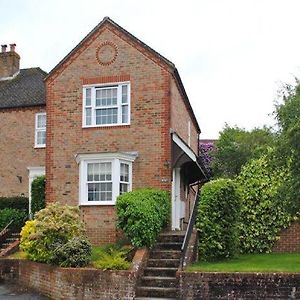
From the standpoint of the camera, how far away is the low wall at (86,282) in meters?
16.2

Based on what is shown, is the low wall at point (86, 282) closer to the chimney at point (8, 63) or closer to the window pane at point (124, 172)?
the window pane at point (124, 172)

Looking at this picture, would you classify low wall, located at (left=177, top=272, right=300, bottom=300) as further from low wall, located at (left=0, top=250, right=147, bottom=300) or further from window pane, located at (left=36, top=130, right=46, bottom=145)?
window pane, located at (left=36, top=130, right=46, bottom=145)

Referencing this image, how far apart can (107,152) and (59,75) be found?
169 inches

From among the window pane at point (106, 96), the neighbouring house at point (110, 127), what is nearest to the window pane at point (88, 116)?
the neighbouring house at point (110, 127)

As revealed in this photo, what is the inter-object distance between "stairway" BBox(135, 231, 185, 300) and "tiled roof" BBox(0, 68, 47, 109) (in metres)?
14.5

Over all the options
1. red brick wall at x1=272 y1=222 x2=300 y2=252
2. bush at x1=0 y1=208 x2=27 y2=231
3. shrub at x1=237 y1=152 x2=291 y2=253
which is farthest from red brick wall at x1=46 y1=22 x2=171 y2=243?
red brick wall at x1=272 y1=222 x2=300 y2=252

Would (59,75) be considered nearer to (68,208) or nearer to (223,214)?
(68,208)

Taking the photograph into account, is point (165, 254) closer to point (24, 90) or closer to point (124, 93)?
point (124, 93)

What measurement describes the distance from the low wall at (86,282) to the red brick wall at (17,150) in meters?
13.2

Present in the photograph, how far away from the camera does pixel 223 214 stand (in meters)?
19.1

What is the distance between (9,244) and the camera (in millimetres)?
23219

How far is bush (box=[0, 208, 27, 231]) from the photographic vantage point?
84.2ft

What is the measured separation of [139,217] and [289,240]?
6824mm

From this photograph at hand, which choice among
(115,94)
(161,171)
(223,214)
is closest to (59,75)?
(115,94)
